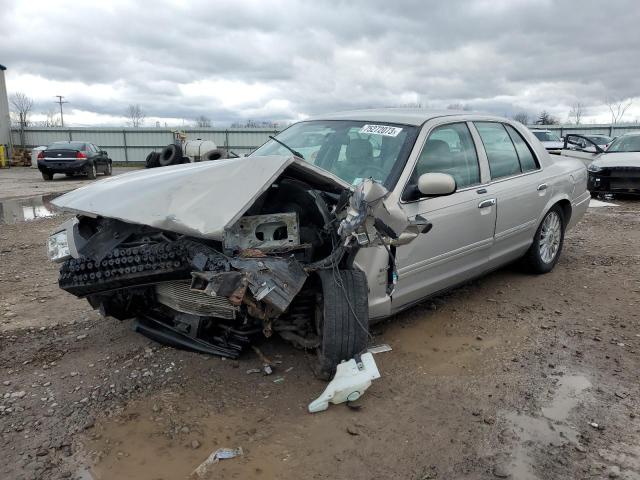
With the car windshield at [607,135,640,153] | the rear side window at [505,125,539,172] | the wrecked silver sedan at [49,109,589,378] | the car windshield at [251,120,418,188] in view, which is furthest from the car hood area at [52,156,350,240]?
the car windshield at [607,135,640,153]

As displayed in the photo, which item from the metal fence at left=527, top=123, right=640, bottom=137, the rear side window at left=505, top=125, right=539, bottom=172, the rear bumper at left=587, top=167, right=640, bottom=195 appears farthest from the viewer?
the metal fence at left=527, top=123, right=640, bottom=137

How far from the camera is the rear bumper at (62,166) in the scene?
17750 mm

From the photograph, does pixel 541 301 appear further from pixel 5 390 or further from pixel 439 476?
pixel 5 390

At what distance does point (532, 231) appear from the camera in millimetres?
4758

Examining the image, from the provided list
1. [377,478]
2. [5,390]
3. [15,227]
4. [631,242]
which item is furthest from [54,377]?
[631,242]

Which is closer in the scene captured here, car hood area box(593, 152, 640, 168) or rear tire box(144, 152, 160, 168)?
rear tire box(144, 152, 160, 168)

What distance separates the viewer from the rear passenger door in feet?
13.9

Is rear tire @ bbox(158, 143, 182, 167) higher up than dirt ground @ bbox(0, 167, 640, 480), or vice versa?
rear tire @ bbox(158, 143, 182, 167)

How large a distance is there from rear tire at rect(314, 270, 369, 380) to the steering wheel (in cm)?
83

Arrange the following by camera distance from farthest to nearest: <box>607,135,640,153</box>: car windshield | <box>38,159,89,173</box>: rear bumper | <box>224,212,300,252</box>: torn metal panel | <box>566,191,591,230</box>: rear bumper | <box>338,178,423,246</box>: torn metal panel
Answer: <box>38,159,89,173</box>: rear bumper, <box>607,135,640,153</box>: car windshield, <box>566,191,591,230</box>: rear bumper, <box>224,212,300,252</box>: torn metal panel, <box>338,178,423,246</box>: torn metal panel

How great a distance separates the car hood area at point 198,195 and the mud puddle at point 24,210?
610cm

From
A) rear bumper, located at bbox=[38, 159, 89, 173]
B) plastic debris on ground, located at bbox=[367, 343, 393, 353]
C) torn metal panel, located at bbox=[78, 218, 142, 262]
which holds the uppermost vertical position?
torn metal panel, located at bbox=[78, 218, 142, 262]

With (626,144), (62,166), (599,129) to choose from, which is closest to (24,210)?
(62,166)

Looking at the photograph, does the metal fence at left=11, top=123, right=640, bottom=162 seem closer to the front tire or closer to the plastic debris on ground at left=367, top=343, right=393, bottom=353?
the front tire
